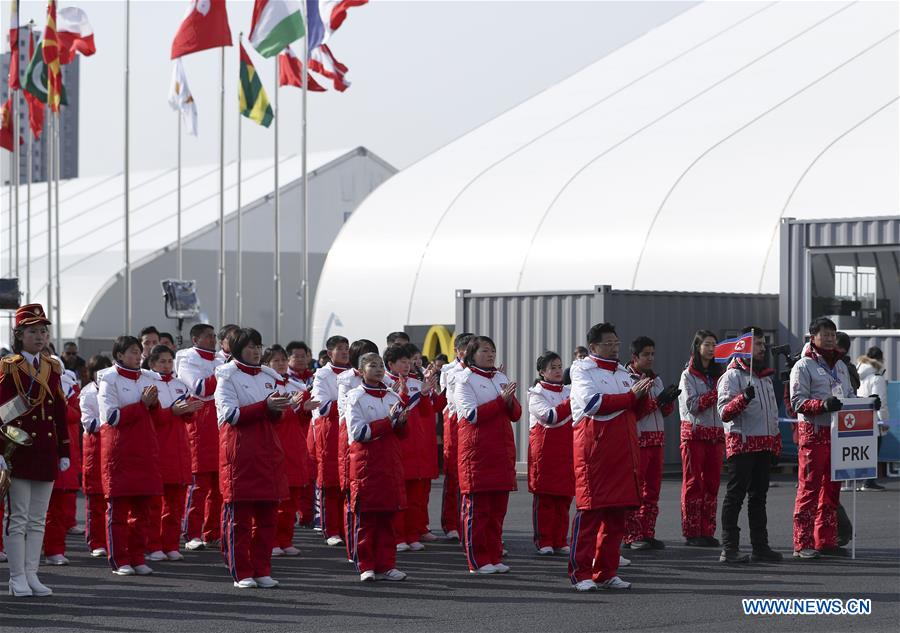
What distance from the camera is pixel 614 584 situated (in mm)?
10805

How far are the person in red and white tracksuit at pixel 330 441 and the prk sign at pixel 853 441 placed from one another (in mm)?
4491

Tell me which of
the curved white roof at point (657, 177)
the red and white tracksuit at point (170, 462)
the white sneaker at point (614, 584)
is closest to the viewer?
the white sneaker at point (614, 584)

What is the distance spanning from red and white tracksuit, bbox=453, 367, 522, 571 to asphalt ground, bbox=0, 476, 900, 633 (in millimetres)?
311

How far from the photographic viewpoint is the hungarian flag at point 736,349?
40.4 feet

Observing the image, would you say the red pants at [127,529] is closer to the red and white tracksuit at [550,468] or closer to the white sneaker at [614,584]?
the red and white tracksuit at [550,468]

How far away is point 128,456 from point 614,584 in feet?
13.1

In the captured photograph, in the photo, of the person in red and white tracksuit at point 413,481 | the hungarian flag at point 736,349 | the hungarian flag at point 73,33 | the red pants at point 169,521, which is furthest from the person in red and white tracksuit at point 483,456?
the hungarian flag at point 73,33

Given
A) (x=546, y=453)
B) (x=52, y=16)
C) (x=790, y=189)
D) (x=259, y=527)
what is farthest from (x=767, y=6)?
(x=259, y=527)

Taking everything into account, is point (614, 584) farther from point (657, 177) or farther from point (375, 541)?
point (657, 177)

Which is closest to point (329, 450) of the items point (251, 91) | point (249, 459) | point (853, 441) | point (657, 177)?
point (249, 459)

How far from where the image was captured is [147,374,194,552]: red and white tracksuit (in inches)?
502

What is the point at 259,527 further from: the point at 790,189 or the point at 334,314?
the point at 334,314

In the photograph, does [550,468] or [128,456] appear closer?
[128,456]

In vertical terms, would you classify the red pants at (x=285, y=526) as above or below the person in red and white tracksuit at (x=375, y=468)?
below
